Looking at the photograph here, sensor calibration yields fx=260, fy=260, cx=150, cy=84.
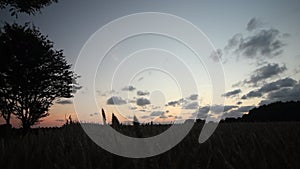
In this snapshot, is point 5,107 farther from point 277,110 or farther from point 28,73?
point 277,110

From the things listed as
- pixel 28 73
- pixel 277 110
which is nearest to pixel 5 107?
pixel 28 73

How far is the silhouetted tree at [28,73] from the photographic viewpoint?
24.3 m

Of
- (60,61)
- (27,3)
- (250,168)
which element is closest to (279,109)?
(60,61)

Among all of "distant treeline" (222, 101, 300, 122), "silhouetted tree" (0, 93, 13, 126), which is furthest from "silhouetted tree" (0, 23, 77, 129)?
"distant treeline" (222, 101, 300, 122)

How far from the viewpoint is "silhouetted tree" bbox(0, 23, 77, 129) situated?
79.8 feet

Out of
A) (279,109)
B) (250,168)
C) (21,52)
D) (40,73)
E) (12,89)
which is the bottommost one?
(250,168)

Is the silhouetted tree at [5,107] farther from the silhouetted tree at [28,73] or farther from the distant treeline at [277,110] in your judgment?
the distant treeline at [277,110]

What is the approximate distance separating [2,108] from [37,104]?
11.1 feet

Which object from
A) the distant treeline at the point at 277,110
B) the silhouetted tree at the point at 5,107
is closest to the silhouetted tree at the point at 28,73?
the silhouetted tree at the point at 5,107

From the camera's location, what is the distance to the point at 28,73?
24.8 meters

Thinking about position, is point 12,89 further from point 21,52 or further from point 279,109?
point 279,109

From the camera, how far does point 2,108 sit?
25734 millimetres

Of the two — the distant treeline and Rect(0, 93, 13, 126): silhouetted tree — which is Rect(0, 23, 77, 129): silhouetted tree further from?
the distant treeline

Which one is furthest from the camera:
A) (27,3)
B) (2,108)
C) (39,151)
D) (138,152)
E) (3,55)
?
(2,108)
